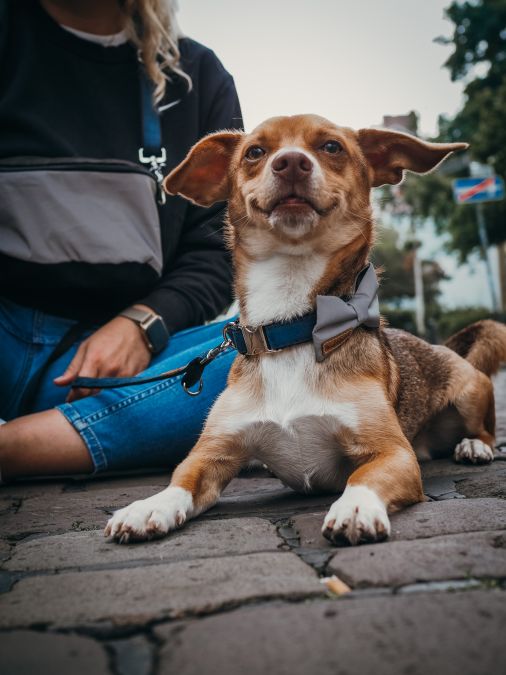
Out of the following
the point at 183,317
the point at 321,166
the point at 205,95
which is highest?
the point at 205,95

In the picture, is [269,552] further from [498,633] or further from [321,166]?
[321,166]

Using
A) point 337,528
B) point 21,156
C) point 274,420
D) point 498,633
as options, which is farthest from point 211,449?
point 21,156

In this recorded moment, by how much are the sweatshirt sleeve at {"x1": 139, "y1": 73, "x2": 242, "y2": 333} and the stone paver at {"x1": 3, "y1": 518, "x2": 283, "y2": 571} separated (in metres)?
1.83

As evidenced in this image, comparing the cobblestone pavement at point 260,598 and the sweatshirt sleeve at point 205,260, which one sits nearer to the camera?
the cobblestone pavement at point 260,598

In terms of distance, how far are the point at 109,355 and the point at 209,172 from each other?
1.06 metres

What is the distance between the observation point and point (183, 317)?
12.7 ft

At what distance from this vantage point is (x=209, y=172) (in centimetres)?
330

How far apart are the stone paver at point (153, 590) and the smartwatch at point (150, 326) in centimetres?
197

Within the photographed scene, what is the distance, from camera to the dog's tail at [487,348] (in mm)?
4062

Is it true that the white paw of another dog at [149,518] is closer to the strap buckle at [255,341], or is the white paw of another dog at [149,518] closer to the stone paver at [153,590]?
the stone paver at [153,590]

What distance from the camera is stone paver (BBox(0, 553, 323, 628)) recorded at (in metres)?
1.41

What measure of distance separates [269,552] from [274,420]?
81 cm

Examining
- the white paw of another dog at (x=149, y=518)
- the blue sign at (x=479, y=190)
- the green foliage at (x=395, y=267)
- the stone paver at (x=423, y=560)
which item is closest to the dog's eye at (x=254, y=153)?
the white paw of another dog at (x=149, y=518)

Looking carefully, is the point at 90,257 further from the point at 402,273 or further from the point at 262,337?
the point at 402,273
